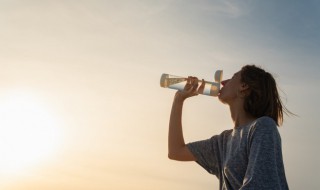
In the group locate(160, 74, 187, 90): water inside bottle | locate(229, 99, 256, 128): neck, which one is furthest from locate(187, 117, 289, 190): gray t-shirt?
locate(160, 74, 187, 90): water inside bottle

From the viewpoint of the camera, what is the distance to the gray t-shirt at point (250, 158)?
3.85m

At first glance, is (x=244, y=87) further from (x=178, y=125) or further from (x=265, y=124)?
(x=178, y=125)

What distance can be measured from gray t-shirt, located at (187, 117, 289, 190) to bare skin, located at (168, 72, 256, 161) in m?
0.21

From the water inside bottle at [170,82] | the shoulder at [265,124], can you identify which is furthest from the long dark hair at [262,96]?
the water inside bottle at [170,82]

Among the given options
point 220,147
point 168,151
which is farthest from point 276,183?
point 168,151

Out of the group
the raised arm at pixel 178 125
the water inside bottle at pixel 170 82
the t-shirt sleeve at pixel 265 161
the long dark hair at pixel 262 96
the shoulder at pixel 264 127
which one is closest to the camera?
the t-shirt sleeve at pixel 265 161

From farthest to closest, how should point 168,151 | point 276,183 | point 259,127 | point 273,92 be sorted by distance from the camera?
1. point 168,151
2. point 273,92
3. point 259,127
4. point 276,183

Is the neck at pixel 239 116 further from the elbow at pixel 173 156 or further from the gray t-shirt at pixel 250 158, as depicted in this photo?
the elbow at pixel 173 156

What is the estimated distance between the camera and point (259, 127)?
414 cm

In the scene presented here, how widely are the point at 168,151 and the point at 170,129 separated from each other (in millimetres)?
271

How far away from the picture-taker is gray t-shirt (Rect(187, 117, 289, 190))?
3.85 metres

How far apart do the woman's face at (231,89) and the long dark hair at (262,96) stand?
0.09 m

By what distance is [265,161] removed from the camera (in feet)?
12.7

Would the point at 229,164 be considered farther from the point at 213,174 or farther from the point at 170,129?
the point at 170,129
